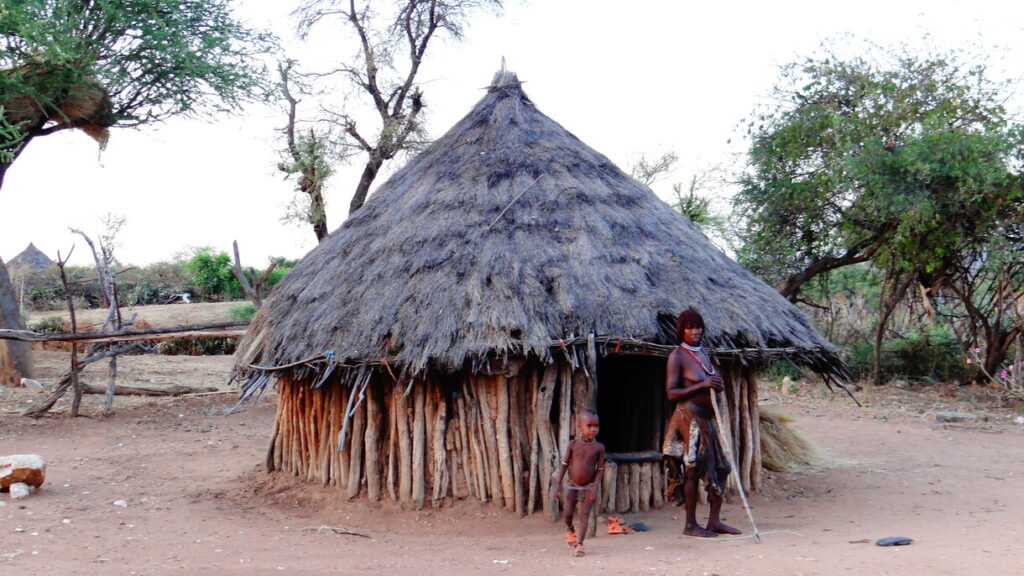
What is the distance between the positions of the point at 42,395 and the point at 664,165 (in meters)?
15.7

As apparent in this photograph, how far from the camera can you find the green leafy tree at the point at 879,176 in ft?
42.4

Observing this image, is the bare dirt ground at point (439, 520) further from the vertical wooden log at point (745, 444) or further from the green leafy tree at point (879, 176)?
the green leafy tree at point (879, 176)

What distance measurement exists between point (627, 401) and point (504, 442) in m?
2.68

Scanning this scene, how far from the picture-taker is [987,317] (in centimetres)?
1434

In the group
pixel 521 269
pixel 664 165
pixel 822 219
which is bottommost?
pixel 521 269

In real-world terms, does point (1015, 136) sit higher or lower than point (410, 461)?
higher

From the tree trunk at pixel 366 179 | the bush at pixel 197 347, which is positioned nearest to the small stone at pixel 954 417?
the tree trunk at pixel 366 179

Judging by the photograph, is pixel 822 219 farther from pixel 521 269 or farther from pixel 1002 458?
pixel 521 269

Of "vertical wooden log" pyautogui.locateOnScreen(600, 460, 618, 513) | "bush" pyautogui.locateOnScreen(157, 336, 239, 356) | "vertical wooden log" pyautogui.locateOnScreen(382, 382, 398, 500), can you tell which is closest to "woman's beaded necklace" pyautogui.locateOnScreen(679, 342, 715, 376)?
"vertical wooden log" pyautogui.locateOnScreen(600, 460, 618, 513)

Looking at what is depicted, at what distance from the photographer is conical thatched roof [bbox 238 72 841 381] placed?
6.43 m

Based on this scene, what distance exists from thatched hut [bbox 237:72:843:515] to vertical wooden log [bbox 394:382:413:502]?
12 mm

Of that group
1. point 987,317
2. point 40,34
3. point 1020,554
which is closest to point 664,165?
point 987,317

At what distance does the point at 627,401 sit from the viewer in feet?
29.1

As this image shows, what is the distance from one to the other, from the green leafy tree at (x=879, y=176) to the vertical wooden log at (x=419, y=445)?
9385 mm
